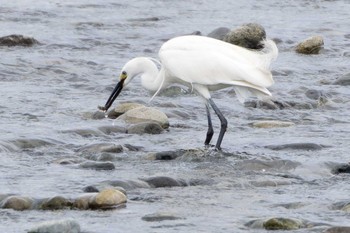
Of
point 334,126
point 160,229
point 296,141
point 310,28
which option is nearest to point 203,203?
point 160,229

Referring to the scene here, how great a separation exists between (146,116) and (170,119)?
46 cm

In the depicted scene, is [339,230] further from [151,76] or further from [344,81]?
[344,81]

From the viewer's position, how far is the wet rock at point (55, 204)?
683 cm

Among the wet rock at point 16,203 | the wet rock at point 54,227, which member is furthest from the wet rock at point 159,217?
the wet rock at point 16,203

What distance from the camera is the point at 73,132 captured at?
9.28 meters

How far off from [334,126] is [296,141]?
88 cm

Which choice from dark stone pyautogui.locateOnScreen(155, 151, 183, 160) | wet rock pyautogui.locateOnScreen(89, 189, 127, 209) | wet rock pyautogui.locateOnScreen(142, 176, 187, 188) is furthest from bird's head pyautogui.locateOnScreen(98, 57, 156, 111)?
wet rock pyautogui.locateOnScreen(89, 189, 127, 209)

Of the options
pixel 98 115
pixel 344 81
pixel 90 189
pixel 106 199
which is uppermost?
pixel 106 199

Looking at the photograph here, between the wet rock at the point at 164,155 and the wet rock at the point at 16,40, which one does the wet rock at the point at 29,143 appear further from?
the wet rock at the point at 16,40

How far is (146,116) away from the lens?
9.74 m

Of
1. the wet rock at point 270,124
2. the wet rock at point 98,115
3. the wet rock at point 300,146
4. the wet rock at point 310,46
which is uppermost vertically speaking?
the wet rock at point 300,146

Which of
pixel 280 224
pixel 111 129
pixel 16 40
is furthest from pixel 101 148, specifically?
pixel 16 40

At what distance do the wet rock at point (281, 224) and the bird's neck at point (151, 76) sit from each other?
3.43 metres

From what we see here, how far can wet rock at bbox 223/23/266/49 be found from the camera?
13.8 m
